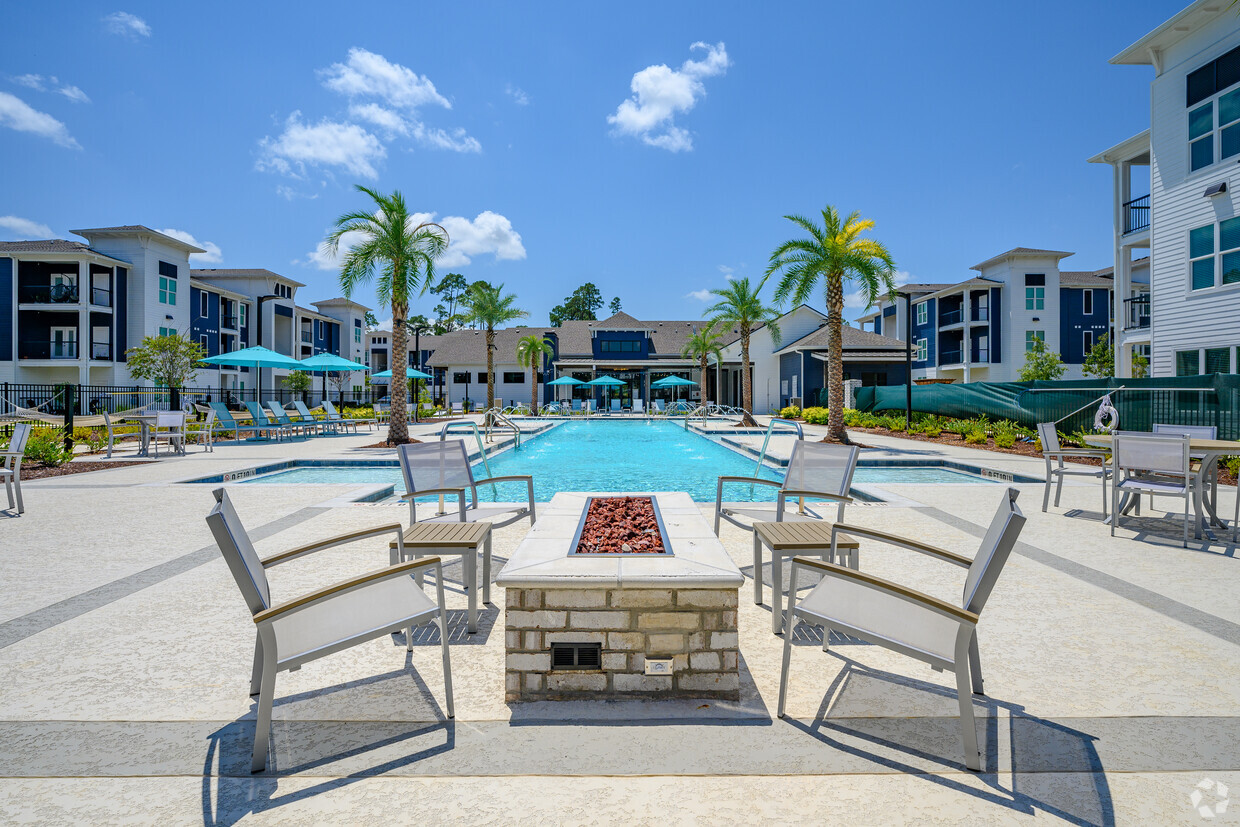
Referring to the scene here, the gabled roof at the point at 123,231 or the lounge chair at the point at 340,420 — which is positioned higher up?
the gabled roof at the point at 123,231

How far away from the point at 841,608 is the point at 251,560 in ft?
8.04

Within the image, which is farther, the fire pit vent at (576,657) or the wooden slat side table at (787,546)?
the wooden slat side table at (787,546)

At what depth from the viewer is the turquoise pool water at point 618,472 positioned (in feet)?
33.2

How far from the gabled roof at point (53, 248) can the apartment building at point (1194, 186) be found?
125ft

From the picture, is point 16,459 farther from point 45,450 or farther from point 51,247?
point 51,247

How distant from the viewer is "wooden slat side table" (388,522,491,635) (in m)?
3.52

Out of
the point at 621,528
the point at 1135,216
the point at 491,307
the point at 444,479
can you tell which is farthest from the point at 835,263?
the point at 491,307

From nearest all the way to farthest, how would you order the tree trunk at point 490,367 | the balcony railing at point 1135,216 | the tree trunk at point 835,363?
the tree trunk at point 835,363, the balcony railing at point 1135,216, the tree trunk at point 490,367

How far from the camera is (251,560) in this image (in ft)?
8.06

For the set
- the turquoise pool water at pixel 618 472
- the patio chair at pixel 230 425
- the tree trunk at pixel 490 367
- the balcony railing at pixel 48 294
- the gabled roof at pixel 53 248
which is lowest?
the turquoise pool water at pixel 618 472

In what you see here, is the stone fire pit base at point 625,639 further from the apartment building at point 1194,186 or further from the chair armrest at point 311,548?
the apartment building at point 1194,186

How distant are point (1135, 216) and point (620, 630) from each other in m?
24.7

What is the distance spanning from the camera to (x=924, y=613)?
98.6 inches

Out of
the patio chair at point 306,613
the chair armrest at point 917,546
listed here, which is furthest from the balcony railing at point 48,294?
the chair armrest at point 917,546
